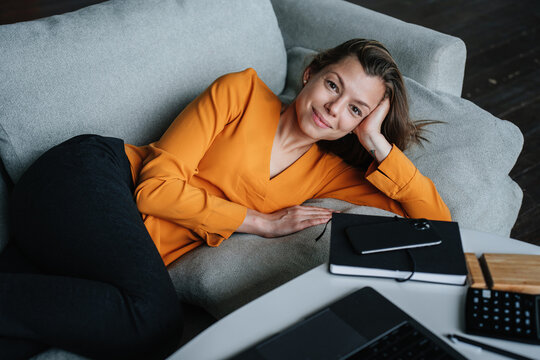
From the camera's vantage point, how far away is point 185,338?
1219mm

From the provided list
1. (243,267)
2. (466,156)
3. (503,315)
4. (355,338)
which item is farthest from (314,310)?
(466,156)

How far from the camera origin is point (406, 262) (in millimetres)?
874

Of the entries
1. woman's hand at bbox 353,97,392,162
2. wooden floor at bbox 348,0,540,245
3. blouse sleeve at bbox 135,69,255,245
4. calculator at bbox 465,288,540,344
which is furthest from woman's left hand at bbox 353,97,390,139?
wooden floor at bbox 348,0,540,245

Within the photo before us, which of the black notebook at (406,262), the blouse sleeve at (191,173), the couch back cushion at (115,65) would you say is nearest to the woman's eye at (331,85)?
the blouse sleeve at (191,173)

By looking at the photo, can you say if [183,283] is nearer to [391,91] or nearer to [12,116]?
[12,116]

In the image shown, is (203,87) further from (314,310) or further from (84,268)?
(314,310)

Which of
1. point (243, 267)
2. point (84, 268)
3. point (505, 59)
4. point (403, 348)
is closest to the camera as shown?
point (403, 348)

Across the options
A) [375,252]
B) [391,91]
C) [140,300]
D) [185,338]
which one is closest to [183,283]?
[185,338]

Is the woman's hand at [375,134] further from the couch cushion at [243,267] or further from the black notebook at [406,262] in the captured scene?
the black notebook at [406,262]

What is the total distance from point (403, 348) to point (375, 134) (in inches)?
28.9

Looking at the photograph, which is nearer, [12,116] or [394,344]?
[394,344]

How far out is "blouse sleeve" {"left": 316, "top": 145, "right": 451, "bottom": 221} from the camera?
52.5 inches

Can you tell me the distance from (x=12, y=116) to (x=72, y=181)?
253 millimetres

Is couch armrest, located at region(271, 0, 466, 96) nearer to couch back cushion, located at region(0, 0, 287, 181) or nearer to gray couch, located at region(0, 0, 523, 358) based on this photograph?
gray couch, located at region(0, 0, 523, 358)
